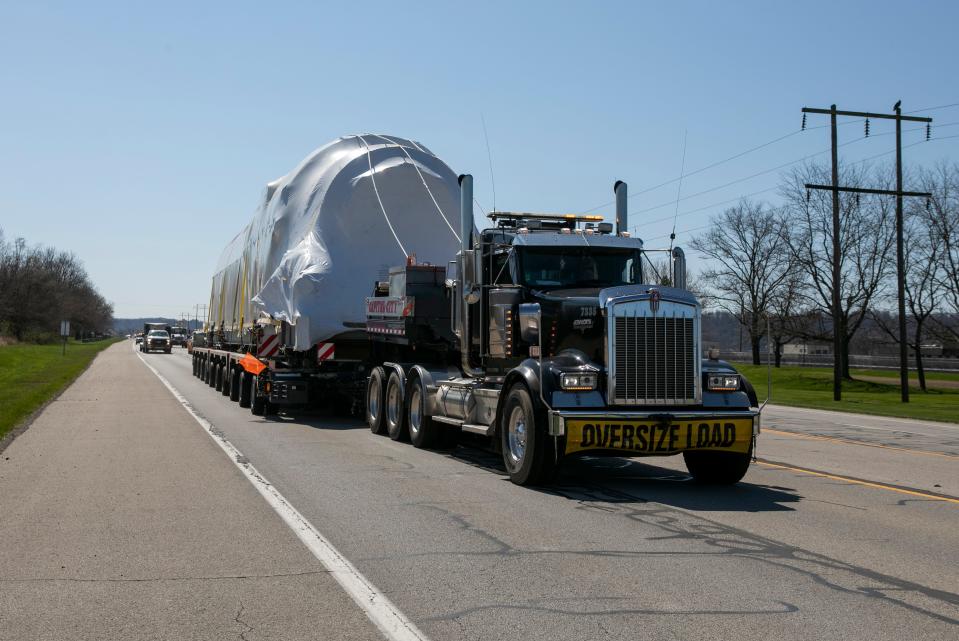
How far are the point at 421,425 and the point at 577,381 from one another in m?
4.95

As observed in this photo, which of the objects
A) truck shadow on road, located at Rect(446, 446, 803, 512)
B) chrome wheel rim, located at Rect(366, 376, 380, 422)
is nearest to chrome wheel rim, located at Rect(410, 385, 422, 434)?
chrome wheel rim, located at Rect(366, 376, 380, 422)

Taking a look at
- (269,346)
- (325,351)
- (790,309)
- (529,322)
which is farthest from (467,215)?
(790,309)

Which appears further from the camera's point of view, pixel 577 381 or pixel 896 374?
pixel 896 374

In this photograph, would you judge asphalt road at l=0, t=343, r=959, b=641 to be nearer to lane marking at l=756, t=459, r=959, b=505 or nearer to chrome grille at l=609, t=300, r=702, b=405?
lane marking at l=756, t=459, r=959, b=505

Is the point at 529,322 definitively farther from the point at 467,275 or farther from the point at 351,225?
the point at 351,225

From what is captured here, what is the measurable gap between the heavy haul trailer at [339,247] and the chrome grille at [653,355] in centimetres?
885

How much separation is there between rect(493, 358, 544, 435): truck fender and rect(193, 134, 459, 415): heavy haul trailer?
7.75 metres

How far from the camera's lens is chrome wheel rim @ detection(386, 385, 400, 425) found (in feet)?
53.1

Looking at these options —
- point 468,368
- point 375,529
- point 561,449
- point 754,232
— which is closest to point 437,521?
point 375,529

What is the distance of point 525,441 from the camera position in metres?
11.0

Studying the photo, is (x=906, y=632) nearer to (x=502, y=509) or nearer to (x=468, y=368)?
(x=502, y=509)

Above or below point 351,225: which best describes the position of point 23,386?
below

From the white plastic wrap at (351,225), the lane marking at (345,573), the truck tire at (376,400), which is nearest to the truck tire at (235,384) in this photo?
the white plastic wrap at (351,225)

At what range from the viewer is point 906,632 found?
17.7ft
